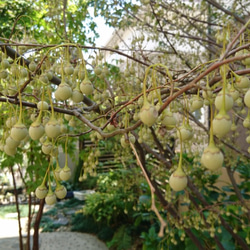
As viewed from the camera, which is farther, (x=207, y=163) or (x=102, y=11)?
(x=102, y=11)

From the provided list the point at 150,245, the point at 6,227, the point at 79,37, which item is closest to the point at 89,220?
the point at 6,227

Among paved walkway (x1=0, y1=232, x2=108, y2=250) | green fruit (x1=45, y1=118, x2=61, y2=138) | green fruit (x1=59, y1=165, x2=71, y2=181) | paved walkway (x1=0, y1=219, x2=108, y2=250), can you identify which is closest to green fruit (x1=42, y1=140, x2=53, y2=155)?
green fruit (x1=59, y1=165, x2=71, y2=181)

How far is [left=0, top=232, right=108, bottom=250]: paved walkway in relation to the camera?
3.71m

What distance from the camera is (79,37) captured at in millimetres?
2654

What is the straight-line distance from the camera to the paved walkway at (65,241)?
3.71m

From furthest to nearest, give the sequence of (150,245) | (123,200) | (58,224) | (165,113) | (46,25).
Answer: (58,224)
(123,200)
(46,25)
(150,245)
(165,113)

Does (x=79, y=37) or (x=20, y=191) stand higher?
(x=79, y=37)

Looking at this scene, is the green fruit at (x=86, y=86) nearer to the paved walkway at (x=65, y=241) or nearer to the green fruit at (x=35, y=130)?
the green fruit at (x=35, y=130)

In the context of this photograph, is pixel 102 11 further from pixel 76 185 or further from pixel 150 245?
pixel 76 185

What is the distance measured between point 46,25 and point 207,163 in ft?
9.55

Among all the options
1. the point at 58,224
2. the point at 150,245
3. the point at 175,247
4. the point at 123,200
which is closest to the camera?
the point at 175,247

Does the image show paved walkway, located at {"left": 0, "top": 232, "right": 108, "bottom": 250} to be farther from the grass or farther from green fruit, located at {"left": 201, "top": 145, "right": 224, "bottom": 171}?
green fruit, located at {"left": 201, "top": 145, "right": 224, "bottom": 171}

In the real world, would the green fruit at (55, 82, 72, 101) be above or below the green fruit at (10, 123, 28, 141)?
above

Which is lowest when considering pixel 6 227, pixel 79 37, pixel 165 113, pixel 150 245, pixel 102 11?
pixel 6 227
